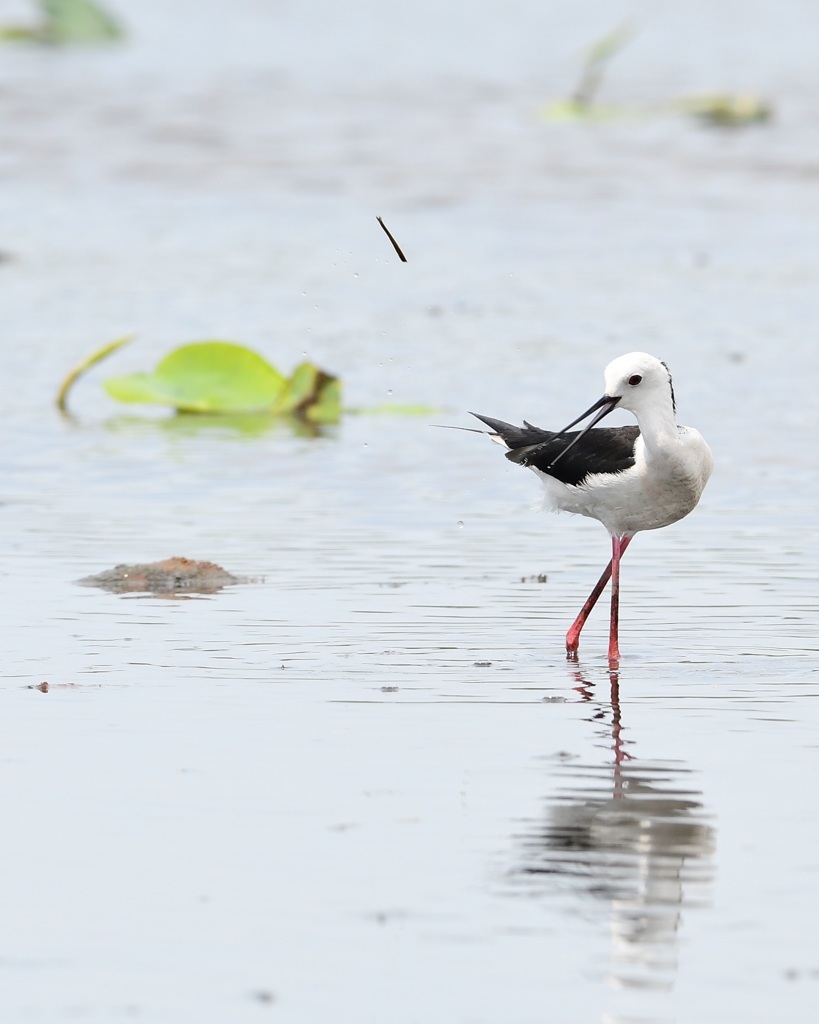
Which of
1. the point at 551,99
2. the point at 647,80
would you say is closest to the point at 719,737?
the point at 551,99

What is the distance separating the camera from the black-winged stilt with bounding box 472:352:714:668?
27.2ft

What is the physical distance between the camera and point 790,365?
15.4 metres

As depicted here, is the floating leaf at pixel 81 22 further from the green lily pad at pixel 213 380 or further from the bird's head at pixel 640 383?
the bird's head at pixel 640 383

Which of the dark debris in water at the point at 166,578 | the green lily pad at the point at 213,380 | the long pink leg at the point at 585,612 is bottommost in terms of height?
the green lily pad at the point at 213,380

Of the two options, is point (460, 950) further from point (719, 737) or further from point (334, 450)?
point (334, 450)

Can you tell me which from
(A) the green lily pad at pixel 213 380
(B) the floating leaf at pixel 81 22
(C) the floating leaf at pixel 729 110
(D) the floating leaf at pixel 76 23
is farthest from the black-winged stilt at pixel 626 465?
(B) the floating leaf at pixel 81 22

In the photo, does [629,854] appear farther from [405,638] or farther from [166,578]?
[166,578]

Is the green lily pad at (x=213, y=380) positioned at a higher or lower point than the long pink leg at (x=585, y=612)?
lower

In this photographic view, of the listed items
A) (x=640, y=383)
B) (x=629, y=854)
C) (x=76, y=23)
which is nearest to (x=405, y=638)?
(x=640, y=383)

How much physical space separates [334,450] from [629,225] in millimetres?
10222

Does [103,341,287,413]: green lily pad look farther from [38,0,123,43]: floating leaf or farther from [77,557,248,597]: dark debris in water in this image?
[38,0,123,43]: floating leaf

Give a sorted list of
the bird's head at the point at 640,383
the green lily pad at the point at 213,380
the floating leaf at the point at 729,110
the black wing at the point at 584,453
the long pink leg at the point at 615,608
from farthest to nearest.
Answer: the floating leaf at the point at 729,110
the green lily pad at the point at 213,380
the black wing at the point at 584,453
the bird's head at the point at 640,383
the long pink leg at the point at 615,608

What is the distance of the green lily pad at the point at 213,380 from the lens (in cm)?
1372

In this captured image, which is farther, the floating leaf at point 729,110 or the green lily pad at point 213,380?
the floating leaf at point 729,110
